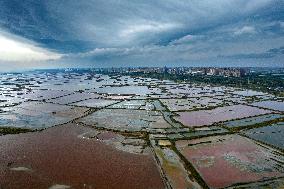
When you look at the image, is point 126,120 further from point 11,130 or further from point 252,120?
point 252,120

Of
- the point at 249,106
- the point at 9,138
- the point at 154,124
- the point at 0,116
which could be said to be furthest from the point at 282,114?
the point at 0,116

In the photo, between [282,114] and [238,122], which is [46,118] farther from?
[282,114]

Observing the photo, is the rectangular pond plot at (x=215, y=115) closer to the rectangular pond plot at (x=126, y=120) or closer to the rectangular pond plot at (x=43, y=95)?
the rectangular pond plot at (x=126, y=120)

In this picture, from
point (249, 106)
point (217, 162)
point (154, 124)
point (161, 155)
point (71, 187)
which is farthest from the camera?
point (249, 106)

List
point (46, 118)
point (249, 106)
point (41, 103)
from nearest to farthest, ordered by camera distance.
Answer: point (46, 118), point (249, 106), point (41, 103)

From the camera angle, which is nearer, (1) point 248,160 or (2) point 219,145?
(1) point 248,160

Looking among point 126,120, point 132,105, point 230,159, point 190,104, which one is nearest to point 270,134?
point 230,159

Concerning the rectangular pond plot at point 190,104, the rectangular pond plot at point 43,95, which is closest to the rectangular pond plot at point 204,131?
the rectangular pond plot at point 190,104
